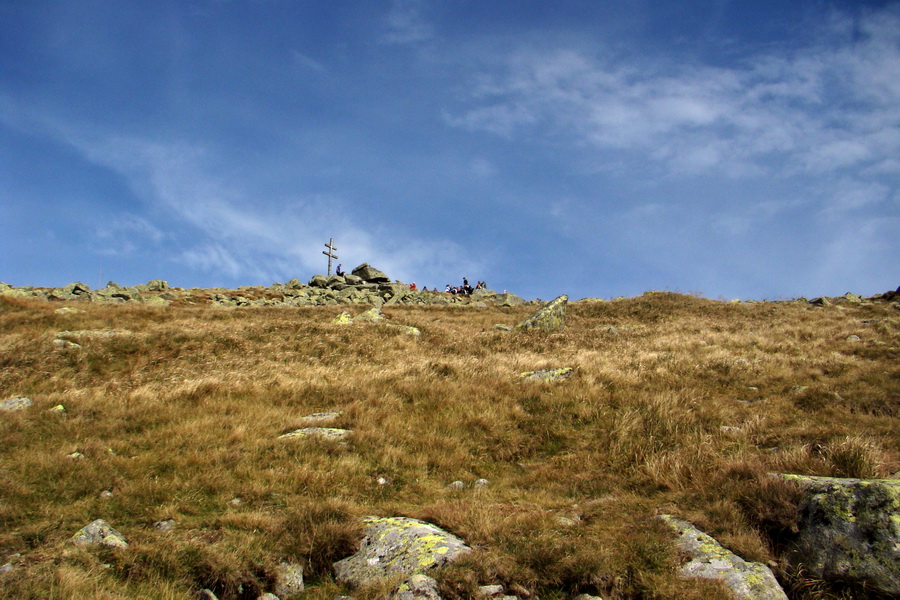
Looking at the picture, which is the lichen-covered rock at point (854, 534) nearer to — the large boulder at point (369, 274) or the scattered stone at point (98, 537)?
the scattered stone at point (98, 537)

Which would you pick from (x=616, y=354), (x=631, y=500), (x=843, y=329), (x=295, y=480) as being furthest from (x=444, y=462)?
(x=843, y=329)

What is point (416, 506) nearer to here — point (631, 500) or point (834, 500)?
point (631, 500)

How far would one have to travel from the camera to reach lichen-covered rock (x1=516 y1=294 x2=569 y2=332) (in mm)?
28250

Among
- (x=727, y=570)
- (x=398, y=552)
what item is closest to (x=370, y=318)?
(x=398, y=552)

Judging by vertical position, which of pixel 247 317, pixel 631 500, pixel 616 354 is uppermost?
pixel 247 317

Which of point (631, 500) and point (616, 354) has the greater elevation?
point (616, 354)

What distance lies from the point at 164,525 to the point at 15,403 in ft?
27.1

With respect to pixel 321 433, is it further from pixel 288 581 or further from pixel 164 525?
pixel 288 581

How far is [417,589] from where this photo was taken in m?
4.91

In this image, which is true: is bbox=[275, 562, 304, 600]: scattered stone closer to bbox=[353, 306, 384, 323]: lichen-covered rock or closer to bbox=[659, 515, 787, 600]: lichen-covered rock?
bbox=[659, 515, 787, 600]: lichen-covered rock

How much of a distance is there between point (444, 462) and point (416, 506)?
72.7 inches

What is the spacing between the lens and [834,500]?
5414mm

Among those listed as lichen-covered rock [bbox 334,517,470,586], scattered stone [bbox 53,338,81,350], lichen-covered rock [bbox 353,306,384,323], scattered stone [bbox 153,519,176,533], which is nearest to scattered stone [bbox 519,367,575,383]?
lichen-covered rock [bbox 334,517,470,586]

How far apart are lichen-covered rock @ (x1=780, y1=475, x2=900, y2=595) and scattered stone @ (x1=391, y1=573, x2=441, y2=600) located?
371cm
